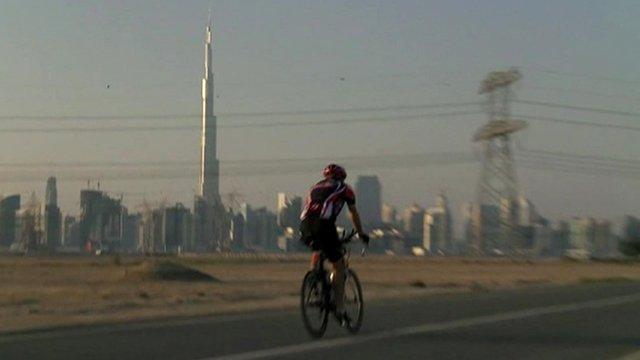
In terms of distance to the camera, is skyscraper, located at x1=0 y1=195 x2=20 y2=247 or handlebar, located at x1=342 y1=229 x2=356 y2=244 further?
skyscraper, located at x1=0 y1=195 x2=20 y2=247

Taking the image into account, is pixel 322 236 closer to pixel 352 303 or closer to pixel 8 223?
pixel 352 303

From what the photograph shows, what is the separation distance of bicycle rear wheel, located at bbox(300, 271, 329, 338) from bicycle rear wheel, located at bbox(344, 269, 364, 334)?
0.92ft

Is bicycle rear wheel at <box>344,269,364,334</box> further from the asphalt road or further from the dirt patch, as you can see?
the dirt patch

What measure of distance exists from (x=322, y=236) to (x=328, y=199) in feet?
1.28

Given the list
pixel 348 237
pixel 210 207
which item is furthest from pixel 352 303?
pixel 210 207

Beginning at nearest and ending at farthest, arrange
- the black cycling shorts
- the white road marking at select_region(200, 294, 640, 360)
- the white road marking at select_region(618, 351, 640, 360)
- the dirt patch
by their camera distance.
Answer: the white road marking at select_region(200, 294, 640, 360)
the white road marking at select_region(618, 351, 640, 360)
the black cycling shorts
the dirt patch

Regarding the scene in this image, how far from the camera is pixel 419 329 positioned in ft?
45.1

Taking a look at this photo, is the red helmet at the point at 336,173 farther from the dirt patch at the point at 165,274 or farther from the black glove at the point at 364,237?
the dirt patch at the point at 165,274

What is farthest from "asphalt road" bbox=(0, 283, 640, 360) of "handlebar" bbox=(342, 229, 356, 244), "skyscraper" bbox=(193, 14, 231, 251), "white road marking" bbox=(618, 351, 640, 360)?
"skyscraper" bbox=(193, 14, 231, 251)

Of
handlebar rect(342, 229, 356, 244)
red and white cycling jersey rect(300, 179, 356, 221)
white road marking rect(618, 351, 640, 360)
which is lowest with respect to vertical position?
white road marking rect(618, 351, 640, 360)

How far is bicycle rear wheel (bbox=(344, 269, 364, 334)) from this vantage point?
514 inches

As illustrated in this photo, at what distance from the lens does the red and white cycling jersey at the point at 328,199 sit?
12617mm

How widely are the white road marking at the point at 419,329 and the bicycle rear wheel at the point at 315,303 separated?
30cm

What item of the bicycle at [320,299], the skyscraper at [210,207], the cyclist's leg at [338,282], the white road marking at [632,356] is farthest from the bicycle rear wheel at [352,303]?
the skyscraper at [210,207]
